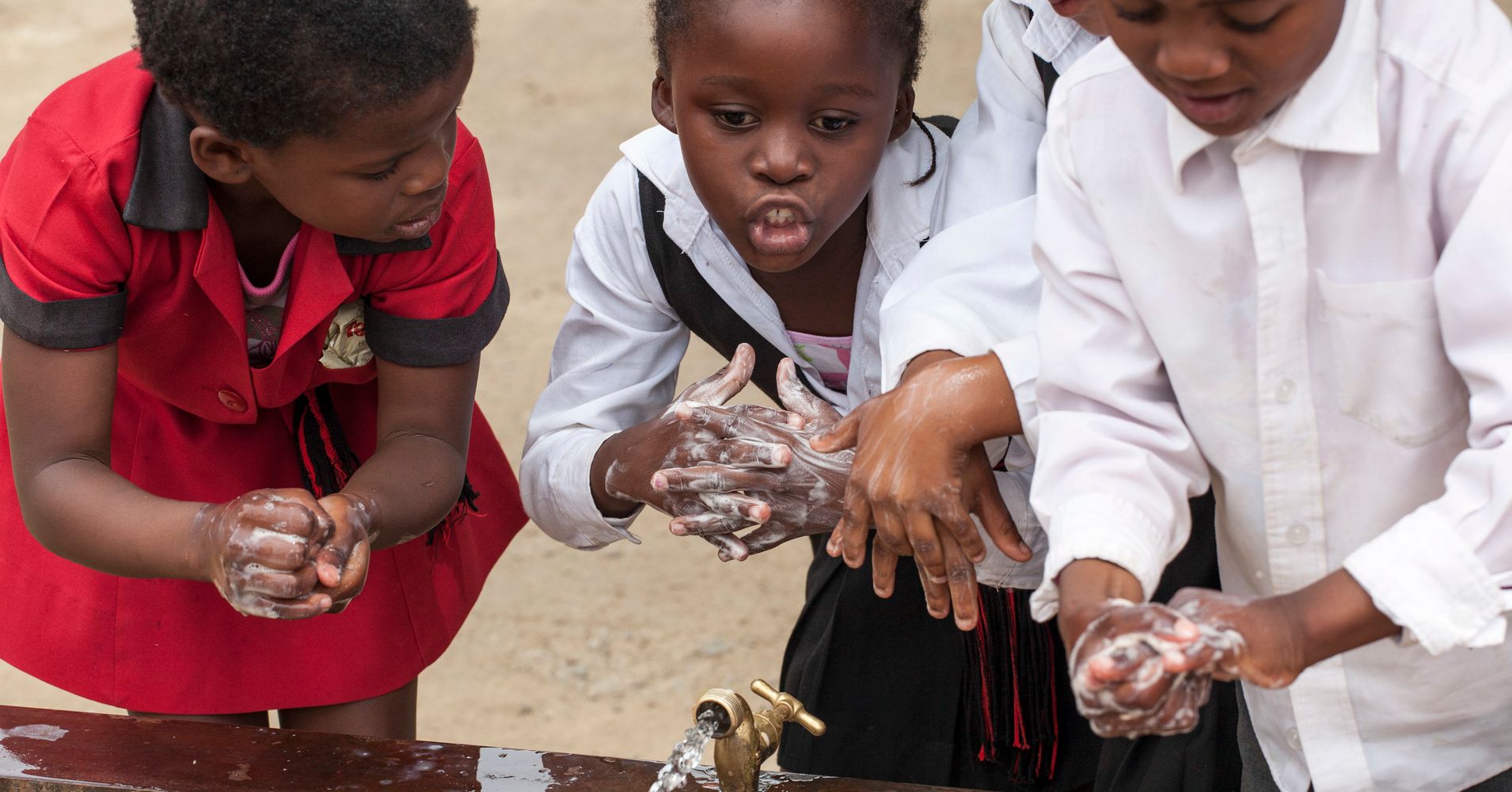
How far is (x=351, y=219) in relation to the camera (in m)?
1.60

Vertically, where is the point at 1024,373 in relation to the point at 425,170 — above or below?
below

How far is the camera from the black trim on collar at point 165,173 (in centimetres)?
157

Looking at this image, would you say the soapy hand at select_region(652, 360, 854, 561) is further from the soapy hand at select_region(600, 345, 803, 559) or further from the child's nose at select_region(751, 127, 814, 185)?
the child's nose at select_region(751, 127, 814, 185)

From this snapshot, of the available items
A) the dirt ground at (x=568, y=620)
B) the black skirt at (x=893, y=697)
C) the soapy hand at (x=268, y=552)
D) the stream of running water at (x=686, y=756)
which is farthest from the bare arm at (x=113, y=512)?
the dirt ground at (x=568, y=620)

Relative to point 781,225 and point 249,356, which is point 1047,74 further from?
point 249,356

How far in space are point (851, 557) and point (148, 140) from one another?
823 millimetres

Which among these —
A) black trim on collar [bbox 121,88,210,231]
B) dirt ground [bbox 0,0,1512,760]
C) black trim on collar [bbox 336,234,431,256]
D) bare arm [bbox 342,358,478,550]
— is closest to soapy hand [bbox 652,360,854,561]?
bare arm [bbox 342,358,478,550]

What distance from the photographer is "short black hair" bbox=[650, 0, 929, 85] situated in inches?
67.4

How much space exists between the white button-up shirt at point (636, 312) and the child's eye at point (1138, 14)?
0.75 m

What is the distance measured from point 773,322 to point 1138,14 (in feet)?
2.97

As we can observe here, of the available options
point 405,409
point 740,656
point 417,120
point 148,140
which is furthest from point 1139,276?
point 740,656

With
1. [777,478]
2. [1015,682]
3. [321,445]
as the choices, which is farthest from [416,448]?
[1015,682]

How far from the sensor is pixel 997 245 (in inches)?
68.7

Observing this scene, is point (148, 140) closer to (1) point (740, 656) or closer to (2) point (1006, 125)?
(2) point (1006, 125)
